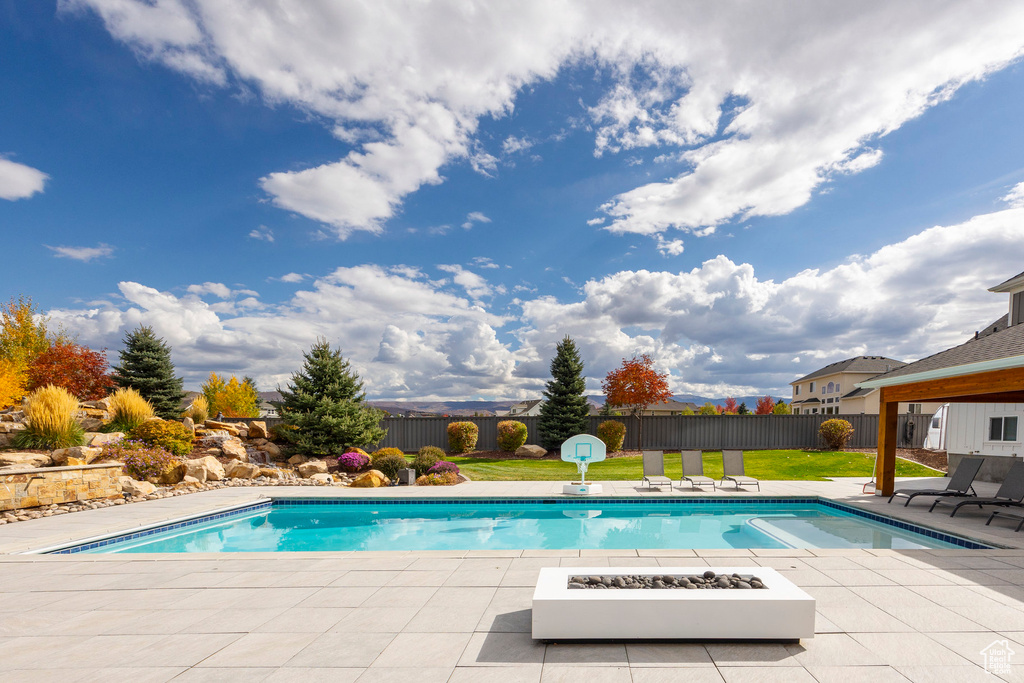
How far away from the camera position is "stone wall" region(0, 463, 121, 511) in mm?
8727

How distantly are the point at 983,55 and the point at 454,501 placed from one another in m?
13.9

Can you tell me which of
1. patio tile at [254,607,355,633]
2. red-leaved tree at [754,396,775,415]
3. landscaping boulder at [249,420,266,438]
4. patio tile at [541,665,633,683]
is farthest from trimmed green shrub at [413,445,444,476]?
red-leaved tree at [754,396,775,415]

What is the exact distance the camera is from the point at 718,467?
17.1m

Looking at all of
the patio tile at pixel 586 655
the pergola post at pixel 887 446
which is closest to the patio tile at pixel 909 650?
the patio tile at pixel 586 655

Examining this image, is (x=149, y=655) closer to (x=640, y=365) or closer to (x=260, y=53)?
(x=260, y=53)

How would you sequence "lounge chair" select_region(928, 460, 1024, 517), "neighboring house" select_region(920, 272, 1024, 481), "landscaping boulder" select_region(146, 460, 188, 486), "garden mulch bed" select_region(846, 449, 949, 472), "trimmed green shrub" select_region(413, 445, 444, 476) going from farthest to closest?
"garden mulch bed" select_region(846, 449, 949, 472), "trimmed green shrub" select_region(413, 445, 444, 476), "neighboring house" select_region(920, 272, 1024, 481), "landscaping boulder" select_region(146, 460, 188, 486), "lounge chair" select_region(928, 460, 1024, 517)

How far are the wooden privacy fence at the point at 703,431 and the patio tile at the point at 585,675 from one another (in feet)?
60.6

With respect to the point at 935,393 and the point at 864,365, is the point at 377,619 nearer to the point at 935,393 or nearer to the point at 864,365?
the point at 935,393

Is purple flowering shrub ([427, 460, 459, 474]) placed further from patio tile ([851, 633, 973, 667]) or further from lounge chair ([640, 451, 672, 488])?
patio tile ([851, 633, 973, 667])

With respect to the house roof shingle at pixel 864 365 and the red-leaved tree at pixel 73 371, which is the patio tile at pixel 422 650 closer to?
the red-leaved tree at pixel 73 371

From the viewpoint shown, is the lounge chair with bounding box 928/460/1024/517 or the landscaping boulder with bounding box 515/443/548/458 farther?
the landscaping boulder with bounding box 515/443/548/458

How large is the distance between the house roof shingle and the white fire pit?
4507 cm

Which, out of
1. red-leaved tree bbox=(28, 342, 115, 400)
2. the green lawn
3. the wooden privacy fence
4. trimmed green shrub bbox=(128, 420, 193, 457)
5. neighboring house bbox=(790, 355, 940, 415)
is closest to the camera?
trimmed green shrub bbox=(128, 420, 193, 457)

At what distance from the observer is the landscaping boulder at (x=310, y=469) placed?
14445 mm
